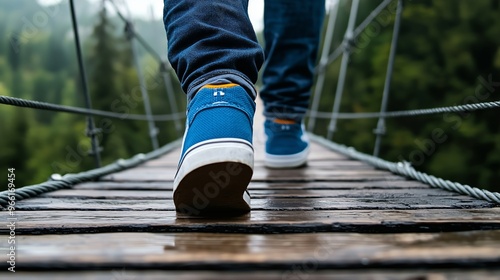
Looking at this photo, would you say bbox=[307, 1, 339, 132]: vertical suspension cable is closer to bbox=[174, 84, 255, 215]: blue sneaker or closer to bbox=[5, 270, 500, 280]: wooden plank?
bbox=[174, 84, 255, 215]: blue sneaker

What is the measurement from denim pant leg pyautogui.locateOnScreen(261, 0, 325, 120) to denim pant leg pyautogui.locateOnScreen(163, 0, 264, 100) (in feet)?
1.17

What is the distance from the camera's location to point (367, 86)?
308 inches

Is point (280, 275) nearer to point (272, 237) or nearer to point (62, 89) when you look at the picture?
point (272, 237)

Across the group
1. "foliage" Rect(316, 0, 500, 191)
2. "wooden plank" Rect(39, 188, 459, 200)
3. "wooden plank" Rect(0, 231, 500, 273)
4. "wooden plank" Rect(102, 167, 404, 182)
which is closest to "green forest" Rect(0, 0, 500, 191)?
"foliage" Rect(316, 0, 500, 191)

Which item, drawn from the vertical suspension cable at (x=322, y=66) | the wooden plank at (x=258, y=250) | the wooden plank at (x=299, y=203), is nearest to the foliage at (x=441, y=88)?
the vertical suspension cable at (x=322, y=66)

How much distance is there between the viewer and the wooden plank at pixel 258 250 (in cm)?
34

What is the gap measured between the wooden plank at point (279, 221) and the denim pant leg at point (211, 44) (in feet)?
0.45

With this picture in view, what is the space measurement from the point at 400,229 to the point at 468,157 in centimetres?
549

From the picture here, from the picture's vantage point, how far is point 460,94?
5832mm

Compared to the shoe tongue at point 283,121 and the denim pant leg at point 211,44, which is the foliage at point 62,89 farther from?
the denim pant leg at point 211,44

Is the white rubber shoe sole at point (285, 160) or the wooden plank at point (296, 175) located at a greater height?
the white rubber shoe sole at point (285, 160)

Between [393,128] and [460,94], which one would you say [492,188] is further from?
[393,128]

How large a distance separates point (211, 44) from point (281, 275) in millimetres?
264

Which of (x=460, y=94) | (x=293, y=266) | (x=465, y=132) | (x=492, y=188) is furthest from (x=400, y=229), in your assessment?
(x=460, y=94)
